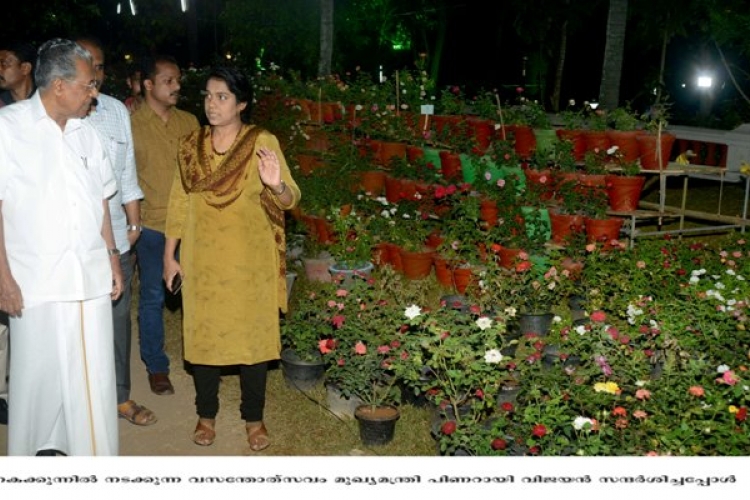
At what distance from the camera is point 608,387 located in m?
3.98

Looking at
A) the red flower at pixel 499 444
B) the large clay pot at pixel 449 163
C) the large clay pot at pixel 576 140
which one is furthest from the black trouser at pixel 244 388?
the large clay pot at pixel 576 140

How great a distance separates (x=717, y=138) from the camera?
1584 centimetres

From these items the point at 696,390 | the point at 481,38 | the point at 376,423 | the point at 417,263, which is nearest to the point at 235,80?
the point at 376,423

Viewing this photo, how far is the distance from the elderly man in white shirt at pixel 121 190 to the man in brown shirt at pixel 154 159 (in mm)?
306

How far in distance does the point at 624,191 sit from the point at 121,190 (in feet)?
14.8

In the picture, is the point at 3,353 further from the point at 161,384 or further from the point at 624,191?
the point at 624,191

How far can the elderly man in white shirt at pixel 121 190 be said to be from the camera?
4773 millimetres

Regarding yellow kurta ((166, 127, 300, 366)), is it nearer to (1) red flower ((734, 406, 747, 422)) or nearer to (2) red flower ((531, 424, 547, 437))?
(2) red flower ((531, 424, 547, 437))

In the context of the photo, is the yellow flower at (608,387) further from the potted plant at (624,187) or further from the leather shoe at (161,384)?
the potted plant at (624,187)

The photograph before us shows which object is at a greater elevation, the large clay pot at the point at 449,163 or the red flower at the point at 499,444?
the large clay pot at the point at 449,163

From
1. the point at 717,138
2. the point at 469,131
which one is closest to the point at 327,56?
the point at 717,138

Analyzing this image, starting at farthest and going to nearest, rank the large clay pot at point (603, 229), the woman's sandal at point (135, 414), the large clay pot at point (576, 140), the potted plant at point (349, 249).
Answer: the large clay pot at point (576, 140), the large clay pot at point (603, 229), the potted plant at point (349, 249), the woman's sandal at point (135, 414)

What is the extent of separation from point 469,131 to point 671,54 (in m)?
25.4

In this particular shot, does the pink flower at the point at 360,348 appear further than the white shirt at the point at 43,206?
Yes
